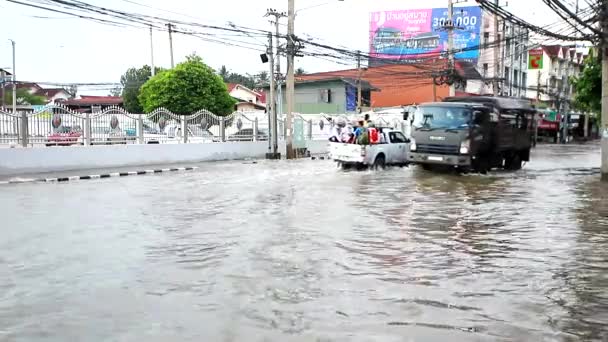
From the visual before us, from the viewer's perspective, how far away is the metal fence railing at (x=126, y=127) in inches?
800

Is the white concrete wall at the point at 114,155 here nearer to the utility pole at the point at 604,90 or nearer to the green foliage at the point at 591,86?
the green foliage at the point at 591,86

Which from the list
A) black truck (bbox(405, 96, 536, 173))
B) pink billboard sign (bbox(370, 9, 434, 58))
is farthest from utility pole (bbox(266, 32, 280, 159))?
pink billboard sign (bbox(370, 9, 434, 58))

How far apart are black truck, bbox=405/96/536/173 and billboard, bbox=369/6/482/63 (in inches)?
1260

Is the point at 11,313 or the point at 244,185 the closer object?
the point at 11,313

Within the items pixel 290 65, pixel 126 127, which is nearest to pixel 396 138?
pixel 290 65

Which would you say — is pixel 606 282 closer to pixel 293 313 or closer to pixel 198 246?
pixel 293 313

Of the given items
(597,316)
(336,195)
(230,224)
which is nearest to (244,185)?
(336,195)

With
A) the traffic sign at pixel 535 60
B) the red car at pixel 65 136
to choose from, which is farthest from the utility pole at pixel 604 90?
the traffic sign at pixel 535 60

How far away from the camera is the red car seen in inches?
838

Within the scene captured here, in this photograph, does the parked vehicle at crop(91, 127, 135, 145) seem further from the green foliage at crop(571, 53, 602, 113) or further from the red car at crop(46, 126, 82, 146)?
the green foliage at crop(571, 53, 602, 113)

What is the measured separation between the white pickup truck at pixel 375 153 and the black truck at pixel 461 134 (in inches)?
58.3

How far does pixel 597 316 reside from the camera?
18.7 ft

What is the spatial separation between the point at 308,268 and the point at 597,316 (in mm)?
3106

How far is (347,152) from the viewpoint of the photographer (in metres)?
22.1
